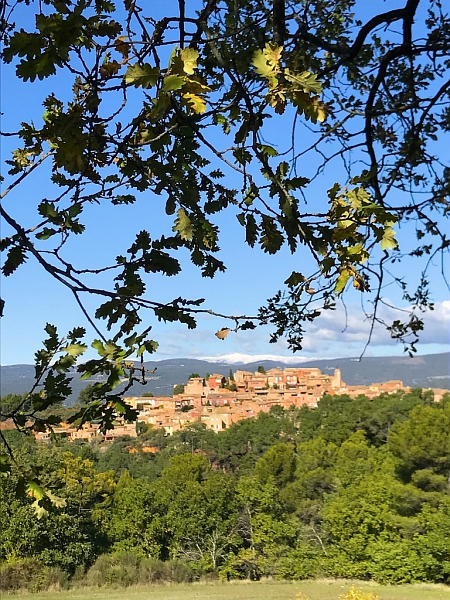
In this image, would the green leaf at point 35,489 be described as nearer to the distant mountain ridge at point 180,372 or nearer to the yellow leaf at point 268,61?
the distant mountain ridge at point 180,372

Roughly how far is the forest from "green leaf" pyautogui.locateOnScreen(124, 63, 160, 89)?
33.8ft

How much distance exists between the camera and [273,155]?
885mm

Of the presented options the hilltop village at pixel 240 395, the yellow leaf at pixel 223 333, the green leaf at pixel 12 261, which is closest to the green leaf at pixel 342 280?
the yellow leaf at pixel 223 333

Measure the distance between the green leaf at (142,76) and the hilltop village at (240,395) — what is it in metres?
18.0

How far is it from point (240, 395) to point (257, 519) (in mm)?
15007

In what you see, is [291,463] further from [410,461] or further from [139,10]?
[139,10]

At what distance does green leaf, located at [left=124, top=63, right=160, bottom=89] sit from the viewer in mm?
644

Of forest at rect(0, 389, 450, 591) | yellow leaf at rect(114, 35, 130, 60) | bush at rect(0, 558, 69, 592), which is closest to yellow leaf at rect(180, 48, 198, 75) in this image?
yellow leaf at rect(114, 35, 130, 60)

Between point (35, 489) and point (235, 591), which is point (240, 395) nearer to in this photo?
point (235, 591)

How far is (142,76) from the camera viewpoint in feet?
2.13

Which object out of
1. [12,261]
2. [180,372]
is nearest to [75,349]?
[12,261]

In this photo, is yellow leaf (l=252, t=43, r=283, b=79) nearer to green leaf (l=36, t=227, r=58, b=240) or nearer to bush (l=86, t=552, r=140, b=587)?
green leaf (l=36, t=227, r=58, b=240)

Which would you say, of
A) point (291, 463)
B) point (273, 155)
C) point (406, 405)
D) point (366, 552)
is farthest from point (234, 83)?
point (406, 405)

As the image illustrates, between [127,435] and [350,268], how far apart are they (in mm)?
19639
